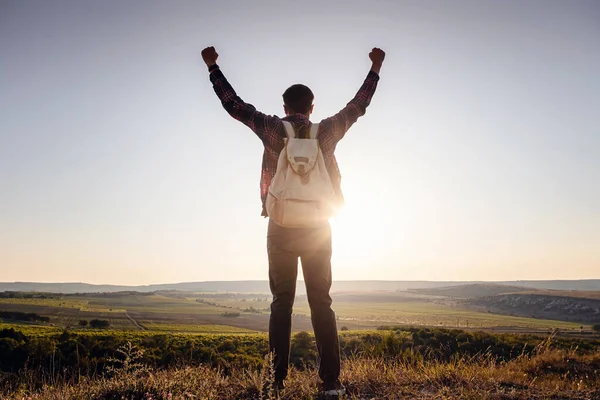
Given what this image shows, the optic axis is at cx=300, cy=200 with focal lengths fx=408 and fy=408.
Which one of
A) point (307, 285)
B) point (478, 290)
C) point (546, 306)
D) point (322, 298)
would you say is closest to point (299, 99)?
point (307, 285)

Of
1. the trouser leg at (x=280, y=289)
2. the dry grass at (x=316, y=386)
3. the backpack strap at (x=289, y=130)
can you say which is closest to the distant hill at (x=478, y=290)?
the dry grass at (x=316, y=386)

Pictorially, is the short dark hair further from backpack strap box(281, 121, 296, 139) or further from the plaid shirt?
backpack strap box(281, 121, 296, 139)

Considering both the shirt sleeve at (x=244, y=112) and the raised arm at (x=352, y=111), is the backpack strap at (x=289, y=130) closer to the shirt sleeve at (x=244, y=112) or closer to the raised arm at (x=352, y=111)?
the shirt sleeve at (x=244, y=112)

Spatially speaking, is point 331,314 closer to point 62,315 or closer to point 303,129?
point 303,129

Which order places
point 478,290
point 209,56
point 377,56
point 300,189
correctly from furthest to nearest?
point 478,290, point 377,56, point 209,56, point 300,189

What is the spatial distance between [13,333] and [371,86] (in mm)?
31578

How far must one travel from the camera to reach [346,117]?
359 cm

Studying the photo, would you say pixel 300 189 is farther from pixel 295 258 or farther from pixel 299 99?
pixel 299 99

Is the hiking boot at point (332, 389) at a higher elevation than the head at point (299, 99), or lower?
lower

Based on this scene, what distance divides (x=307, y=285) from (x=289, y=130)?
126cm

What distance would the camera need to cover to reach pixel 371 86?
3.86 metres

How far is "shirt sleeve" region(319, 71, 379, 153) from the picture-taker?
3463mm

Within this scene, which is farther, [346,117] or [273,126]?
[346,117]

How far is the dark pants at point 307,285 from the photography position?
3254 millimetres
